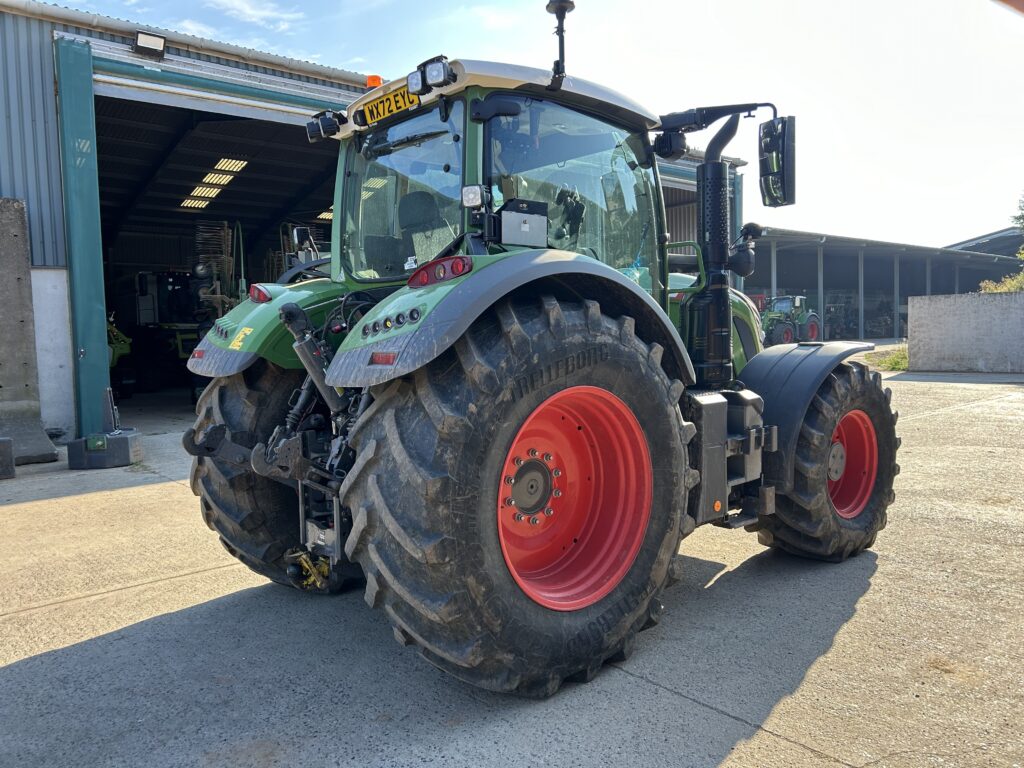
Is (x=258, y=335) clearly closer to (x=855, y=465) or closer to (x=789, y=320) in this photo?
(x=855, y=465)

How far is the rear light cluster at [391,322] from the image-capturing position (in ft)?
8.55

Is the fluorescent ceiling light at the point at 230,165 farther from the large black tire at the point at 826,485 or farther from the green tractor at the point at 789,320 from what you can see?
the green tractor at the point at 789,320

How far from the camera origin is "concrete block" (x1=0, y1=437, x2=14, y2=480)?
23.9 feet

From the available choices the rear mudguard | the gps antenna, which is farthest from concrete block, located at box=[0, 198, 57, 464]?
the gps antenna

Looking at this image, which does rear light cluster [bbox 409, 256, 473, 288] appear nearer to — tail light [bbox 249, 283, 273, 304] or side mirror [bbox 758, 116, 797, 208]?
tail light [bbox 249, 283, 273, 304]

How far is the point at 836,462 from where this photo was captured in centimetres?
436

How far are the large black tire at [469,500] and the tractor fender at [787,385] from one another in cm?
154

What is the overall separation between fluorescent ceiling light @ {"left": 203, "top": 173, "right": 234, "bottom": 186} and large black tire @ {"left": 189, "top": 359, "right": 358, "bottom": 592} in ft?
49.9

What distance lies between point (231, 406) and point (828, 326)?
3710 centimetres

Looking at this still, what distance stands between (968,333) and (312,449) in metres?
19.4

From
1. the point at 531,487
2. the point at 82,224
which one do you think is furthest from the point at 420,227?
the point at 82,224

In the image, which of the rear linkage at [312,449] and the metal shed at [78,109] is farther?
the metal shed at [78,109]

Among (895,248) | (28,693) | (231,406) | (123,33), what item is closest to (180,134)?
(123,33)

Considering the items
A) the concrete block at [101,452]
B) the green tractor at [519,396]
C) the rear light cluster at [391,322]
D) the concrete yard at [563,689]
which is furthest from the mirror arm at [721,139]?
the concrete block at [101,452]
